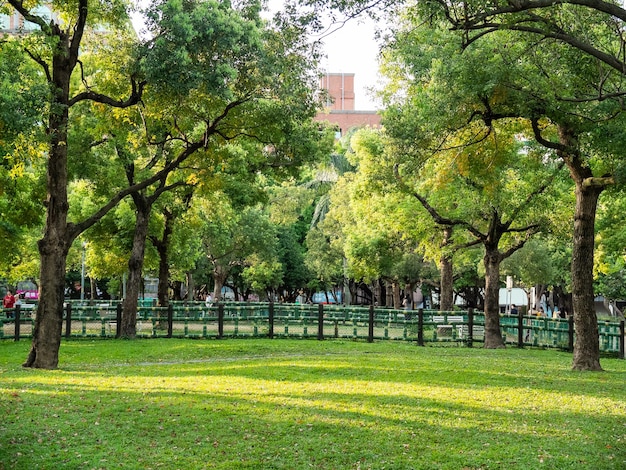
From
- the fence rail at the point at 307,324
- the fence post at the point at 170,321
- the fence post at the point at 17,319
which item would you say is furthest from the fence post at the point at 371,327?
the fence post at the point at 17,319

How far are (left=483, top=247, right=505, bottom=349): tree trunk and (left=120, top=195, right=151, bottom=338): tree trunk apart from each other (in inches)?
473

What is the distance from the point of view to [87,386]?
41.9ft

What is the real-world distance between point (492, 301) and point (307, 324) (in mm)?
6862

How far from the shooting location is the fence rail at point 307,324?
87.9 feet

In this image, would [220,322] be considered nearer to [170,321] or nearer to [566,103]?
[170,321]

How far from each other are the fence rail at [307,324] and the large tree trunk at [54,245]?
10722 mm

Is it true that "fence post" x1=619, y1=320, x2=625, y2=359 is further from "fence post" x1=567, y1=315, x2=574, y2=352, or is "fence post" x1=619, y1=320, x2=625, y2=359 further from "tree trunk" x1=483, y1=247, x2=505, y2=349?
"tree trunk" x1=483, y1=247, x2=505, y2=349

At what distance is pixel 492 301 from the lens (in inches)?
1011

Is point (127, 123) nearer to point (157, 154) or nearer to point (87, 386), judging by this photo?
point (157, 154)

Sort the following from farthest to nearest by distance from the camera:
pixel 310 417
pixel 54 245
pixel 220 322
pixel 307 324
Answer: pixel 307 324
pixel 220 322
pixel 54 245
pixel 310 417

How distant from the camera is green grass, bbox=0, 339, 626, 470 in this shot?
8062mm

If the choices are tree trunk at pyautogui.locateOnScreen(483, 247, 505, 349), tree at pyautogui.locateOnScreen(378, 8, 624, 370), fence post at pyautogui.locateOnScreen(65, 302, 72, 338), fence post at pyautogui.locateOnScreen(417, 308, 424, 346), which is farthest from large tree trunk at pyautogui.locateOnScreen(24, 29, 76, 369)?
tree trunk at pyautogui.locateOnScreen(483, 247, 505, 349)

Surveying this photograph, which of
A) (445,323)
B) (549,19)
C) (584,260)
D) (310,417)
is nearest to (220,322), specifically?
(445,323)

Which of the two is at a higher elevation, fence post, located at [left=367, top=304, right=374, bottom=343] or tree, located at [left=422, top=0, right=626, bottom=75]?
tree, located at [left=422, top=0, right=626, bottom=75]
